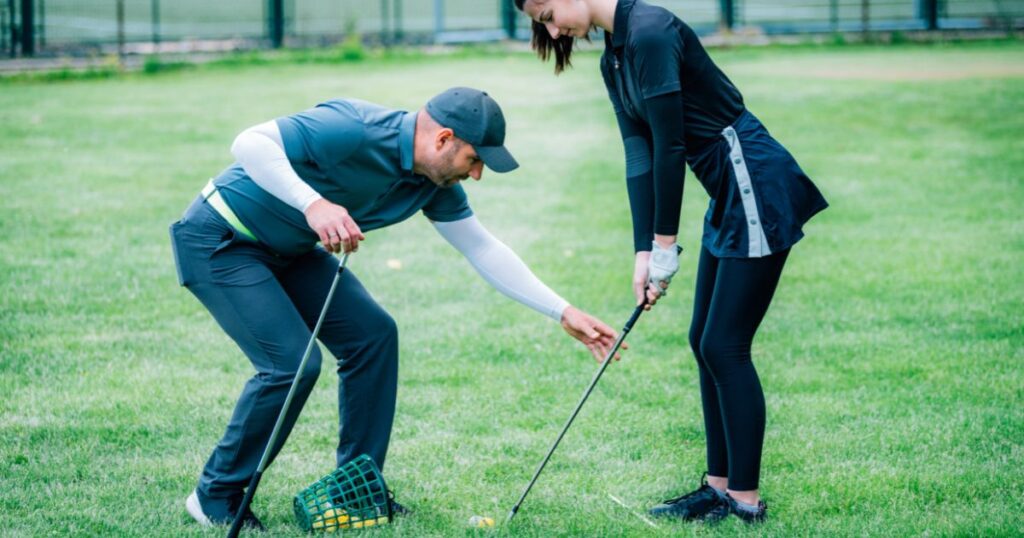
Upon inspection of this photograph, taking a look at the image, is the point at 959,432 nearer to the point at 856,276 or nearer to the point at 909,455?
the point at 909,455

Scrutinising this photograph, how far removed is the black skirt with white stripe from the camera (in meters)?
4.12

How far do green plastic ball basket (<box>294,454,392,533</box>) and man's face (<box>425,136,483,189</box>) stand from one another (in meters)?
1.05

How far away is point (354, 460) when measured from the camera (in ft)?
14.9

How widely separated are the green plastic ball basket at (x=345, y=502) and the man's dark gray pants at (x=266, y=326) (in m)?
0.22

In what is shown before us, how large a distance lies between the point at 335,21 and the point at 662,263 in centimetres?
2454

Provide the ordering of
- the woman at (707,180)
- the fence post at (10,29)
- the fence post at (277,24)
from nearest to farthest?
the woman at (707,180) < the fence post at (10,29) < the fence post at (277,24)

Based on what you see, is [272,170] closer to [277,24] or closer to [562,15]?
[562,15]

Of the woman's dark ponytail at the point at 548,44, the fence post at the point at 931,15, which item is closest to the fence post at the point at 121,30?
the fence post at the point at 931,15

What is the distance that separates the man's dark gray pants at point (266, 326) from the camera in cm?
425

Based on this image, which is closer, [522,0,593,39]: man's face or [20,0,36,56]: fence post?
[522,0,593,39]: man's face

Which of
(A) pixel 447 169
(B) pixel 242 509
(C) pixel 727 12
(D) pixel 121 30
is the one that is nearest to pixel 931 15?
(C) pixel 727 12

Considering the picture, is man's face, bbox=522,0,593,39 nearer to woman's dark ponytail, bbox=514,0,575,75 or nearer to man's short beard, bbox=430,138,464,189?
woman's dark ponytail, bbox=514,0,575,75

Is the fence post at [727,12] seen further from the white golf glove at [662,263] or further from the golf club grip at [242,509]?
the golf club grip at [242,509]

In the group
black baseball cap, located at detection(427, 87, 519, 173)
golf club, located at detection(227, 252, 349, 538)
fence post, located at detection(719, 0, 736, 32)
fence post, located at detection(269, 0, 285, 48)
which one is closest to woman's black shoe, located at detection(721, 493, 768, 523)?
black baseball cap, located at detection(427, 87, 519, 173)
